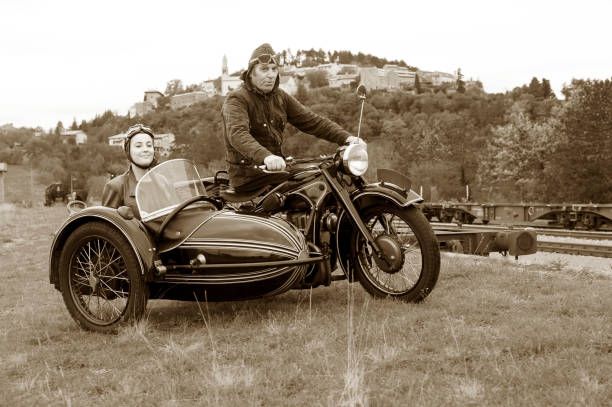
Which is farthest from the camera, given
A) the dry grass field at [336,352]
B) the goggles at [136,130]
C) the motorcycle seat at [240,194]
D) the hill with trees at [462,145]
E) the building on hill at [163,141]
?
the hill with trees at [462,145]

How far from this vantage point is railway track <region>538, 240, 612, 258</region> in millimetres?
10719

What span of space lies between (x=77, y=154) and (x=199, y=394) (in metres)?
110

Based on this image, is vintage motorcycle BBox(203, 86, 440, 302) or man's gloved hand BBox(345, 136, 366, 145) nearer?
vintage motorcycle BBox(203, 86, 440, 302)

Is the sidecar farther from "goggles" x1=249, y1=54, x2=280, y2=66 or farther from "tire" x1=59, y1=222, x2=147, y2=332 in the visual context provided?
"goggles" x1=249, y1=54, x2=280, y2=66

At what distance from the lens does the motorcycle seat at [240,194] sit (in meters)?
5.22

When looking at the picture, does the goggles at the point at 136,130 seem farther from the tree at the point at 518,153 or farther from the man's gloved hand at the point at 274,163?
the tree at the point at 518,153

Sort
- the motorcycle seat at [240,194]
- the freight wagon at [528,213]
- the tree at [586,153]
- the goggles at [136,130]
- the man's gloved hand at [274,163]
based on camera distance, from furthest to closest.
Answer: the tree at [586,153] < the freight wagon at [528,213] < the goggles at [136,130] < the motorcycle seat at [240,194] < the man's gloved hand at [274,163]

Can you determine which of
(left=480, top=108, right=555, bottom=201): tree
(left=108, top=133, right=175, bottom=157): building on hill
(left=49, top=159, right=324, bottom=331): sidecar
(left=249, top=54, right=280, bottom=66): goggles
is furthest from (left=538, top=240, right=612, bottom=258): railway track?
(left=480, top=108, right=555, bottom=201): tree

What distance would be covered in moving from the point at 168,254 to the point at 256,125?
1410 millimetres

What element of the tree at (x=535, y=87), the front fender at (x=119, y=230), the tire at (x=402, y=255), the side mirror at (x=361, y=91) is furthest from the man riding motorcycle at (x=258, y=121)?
the tree at (x=535, y=87)

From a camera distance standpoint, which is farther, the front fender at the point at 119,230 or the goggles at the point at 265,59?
the goggles at the point at 265,59

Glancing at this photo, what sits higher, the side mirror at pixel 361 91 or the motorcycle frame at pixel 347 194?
the side mirror at pixel 361 91

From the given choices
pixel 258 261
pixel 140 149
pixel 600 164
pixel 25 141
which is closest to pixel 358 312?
pixel 258 261

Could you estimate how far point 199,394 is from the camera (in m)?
3.23
